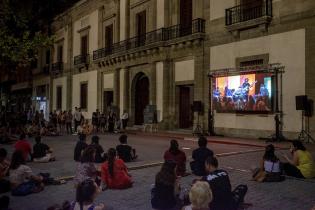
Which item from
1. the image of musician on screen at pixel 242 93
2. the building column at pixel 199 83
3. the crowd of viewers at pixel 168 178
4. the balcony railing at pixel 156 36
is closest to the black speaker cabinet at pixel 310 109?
the image of musician on screen at pixel 242 93

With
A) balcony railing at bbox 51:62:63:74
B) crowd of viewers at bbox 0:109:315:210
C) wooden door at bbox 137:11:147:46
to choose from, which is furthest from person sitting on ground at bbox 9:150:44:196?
balcony railing at bbox 51:62:63:74

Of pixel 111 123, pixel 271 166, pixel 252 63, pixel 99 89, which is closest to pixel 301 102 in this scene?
pixel 252 63

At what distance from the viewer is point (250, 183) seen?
27.8 feet

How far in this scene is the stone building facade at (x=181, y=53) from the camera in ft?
57.0

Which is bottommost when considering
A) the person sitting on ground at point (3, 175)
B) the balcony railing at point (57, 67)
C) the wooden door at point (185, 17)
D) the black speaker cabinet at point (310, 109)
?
the person sitting on ground at point (3, 175)

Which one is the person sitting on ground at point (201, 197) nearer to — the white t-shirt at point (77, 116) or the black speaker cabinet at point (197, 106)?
the black speaker cabinet at point (197, 106)

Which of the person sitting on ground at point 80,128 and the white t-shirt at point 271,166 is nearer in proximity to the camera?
the white t-shirt at point 271,166

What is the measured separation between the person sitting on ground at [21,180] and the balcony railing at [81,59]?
27.2 meters

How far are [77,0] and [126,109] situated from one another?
15420 mm

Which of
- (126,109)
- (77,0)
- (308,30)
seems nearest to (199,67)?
(308,30)

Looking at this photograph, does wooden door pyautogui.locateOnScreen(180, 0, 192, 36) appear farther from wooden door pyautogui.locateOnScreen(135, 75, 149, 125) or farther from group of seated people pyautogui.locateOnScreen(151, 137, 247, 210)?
group of seated people pyautogui.locateOnScreen(151, 137, 247, 210)

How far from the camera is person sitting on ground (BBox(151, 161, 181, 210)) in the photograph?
6.12m

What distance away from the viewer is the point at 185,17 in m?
23.9

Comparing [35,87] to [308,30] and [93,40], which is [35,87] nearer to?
[93,40]
